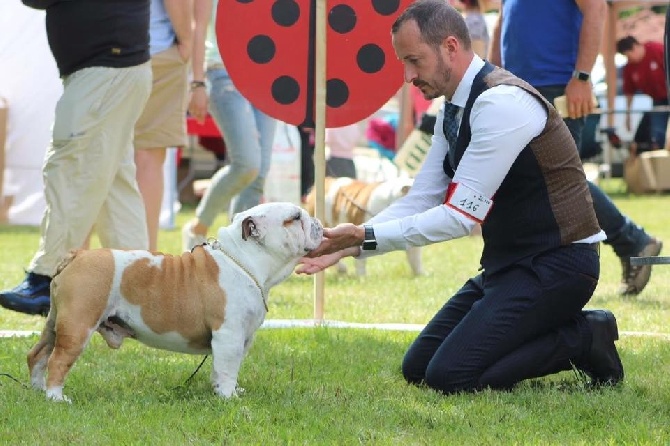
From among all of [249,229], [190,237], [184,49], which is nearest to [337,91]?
[184,49]

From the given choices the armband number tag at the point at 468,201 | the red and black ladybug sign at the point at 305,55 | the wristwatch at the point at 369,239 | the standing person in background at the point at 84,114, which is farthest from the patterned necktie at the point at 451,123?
the standing person in background at the point at 84,114

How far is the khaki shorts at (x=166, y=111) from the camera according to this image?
6508 mm

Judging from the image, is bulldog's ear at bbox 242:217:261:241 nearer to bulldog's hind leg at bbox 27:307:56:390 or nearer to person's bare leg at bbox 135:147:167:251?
bulldog's hind leg at bbox 27:307:56:390

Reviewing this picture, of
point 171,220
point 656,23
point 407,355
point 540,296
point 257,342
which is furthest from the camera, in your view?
point 656,23

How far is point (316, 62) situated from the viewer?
18.4 ft

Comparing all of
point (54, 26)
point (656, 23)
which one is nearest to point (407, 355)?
point (54, 26)

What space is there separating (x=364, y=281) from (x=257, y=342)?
2586 mm

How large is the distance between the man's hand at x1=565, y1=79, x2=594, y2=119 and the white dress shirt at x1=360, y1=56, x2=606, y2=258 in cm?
167

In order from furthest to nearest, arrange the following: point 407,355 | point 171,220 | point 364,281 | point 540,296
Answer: point 171,220 → point 364,281 → point 407,355 → point 540,296

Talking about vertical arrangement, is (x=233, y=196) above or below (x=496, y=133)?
below

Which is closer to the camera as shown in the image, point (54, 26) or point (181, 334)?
point (181, 334)

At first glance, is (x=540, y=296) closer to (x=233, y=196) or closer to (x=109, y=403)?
(x=109, y=403)

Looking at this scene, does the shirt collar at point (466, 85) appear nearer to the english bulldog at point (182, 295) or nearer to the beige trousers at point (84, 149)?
the english bulldog at point (182, 295)

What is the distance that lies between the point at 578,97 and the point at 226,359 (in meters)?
2.58
